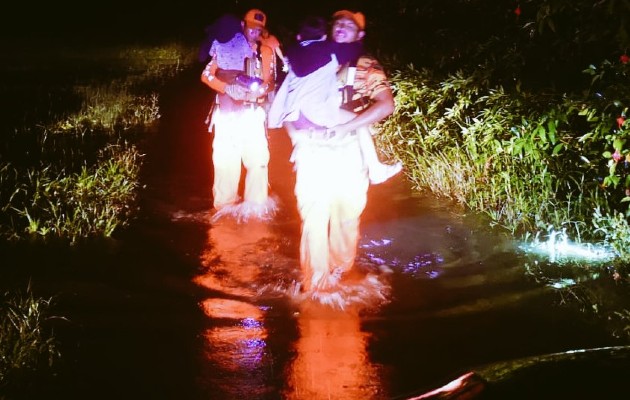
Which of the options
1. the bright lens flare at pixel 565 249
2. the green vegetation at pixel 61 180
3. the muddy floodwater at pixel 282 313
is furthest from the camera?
the bright lens flare at pixel 565 249

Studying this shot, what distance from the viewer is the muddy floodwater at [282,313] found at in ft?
11.9

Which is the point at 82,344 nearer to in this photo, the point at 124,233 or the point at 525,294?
the point at 124,233

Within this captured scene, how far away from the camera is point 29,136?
9516mm

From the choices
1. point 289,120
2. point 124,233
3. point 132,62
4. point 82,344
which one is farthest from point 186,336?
point 132,62

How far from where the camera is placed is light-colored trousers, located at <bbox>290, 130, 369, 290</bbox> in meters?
4.28

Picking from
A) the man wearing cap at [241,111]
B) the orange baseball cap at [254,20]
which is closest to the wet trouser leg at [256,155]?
the man wearing cap at [241,111]

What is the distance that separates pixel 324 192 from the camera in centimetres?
438

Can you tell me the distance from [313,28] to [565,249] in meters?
2.97

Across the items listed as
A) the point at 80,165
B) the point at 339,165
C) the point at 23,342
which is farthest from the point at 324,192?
the point at 80,165

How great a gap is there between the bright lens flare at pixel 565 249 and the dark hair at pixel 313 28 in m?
2.75

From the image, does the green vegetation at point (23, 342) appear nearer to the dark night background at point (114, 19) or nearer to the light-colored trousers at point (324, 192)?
the light-colored trousers at point (324, 192)

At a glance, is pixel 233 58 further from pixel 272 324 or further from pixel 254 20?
pixel 272 324

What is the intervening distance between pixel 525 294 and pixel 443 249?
1.13m

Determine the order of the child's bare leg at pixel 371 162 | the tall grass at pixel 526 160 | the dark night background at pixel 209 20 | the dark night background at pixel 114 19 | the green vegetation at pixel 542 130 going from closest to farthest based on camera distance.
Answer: the child's bare leg at pixel 371 162, the green vegetation at pixel 542 130, the tall grass at pixel 526 160, the dark night background at pixel 209 20, the dark night background at pixel 114 19
